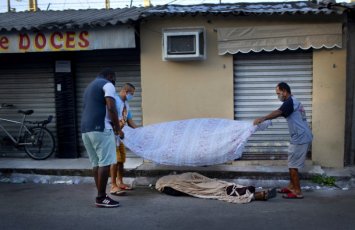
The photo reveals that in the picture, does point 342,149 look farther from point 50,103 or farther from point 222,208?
point 50,103

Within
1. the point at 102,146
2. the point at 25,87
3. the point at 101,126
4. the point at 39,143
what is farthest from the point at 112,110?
the point at 25,87

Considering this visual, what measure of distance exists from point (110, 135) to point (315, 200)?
125 inches

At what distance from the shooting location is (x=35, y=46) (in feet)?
28.9

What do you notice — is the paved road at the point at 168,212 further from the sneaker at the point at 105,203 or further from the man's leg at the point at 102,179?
the man's leg at the point at 102,179

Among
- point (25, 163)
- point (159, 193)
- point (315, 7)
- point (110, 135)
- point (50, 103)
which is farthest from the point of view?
point (50, 103)

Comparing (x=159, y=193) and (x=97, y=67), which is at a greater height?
(x=97, y=67)

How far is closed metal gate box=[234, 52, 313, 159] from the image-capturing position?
866 cm

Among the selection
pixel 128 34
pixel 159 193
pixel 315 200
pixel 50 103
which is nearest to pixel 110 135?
pixel 159 193

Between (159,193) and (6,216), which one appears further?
(159,193)

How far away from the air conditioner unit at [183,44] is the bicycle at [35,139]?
3.08m

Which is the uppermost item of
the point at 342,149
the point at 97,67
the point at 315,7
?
the point at 315,7

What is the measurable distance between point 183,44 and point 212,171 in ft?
7.89

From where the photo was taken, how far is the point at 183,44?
852 cm

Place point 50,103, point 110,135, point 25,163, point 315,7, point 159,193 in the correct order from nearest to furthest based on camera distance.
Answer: point 110,135 < point 159,193 < point 315,7 < point 25,163 < point 50,103
